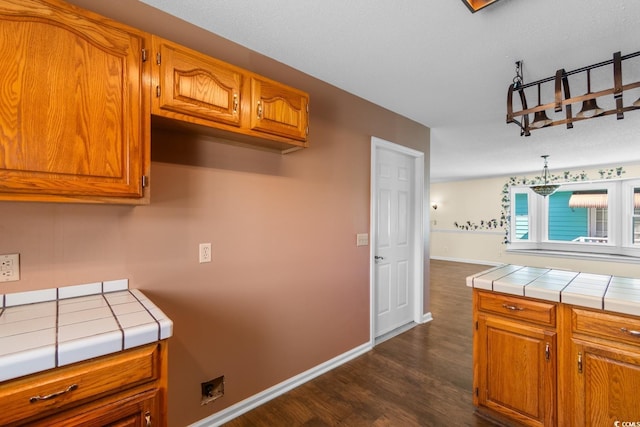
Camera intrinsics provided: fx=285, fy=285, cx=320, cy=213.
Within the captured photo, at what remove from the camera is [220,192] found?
A: 1.83 metres

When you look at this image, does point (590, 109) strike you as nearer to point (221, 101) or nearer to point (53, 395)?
point (221, 101)

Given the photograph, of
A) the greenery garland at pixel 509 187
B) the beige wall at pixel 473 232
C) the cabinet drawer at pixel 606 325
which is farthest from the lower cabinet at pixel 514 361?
the greenery garland at pixel 509 187

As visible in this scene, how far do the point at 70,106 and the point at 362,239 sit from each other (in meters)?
2.23

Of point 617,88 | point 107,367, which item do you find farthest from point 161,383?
point 617,88

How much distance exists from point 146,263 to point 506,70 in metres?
2.76

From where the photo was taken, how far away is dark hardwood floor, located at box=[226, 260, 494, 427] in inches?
74.1

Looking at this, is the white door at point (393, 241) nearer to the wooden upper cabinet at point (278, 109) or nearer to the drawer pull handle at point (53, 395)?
the wooden upper cabinet at point (278, 109)

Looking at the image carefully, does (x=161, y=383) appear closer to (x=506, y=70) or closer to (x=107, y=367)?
(x=107, y=367)

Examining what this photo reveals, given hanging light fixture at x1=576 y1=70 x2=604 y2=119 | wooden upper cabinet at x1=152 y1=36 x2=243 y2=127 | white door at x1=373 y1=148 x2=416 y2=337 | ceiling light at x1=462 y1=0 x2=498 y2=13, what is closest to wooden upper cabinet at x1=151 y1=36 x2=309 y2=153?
wooden upper cabinet at x1=152 y1=36 x2=243 y2=127

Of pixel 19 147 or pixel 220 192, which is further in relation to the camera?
pixel 220 192

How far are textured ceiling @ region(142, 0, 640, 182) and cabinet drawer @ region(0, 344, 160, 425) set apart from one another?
5.69ft

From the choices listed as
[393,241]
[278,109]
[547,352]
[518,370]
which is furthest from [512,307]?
[278,109]

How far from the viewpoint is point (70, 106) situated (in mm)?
1142

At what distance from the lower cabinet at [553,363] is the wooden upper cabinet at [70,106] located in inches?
85.7
